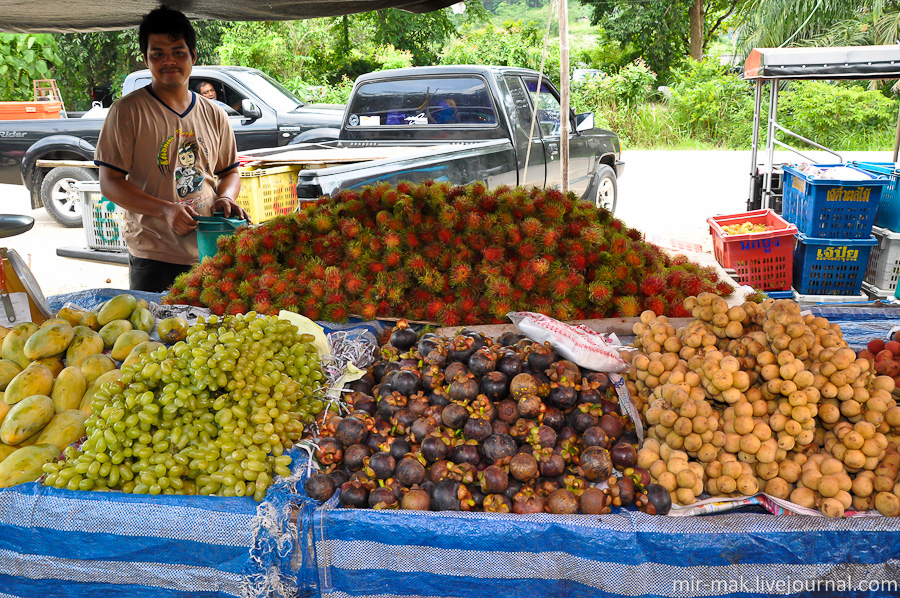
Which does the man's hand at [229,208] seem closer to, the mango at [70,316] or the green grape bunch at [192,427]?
the mango at [70,316]

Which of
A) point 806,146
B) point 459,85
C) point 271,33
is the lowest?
point 806,146

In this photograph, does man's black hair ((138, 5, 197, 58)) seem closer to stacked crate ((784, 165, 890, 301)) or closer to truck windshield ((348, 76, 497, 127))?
truck windshield ((348, 76, 497, 127))

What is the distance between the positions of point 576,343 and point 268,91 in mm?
8037

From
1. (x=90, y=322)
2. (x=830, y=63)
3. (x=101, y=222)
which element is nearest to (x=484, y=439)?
(x=90, y=322)

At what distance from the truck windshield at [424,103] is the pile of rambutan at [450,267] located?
11.1ft

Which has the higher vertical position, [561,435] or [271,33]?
[271,33]

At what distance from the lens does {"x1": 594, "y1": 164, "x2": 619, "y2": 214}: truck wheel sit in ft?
24.6

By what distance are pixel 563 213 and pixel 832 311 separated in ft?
4.61

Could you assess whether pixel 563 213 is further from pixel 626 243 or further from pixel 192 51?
pixel 192 51

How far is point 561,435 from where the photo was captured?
6.12 ft

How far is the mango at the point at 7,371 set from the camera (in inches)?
83.7

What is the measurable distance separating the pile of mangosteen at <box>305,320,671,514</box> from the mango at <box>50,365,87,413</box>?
2.87 feet

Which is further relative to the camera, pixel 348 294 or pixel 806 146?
pixel 806 146

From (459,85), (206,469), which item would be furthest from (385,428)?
(459,85)
